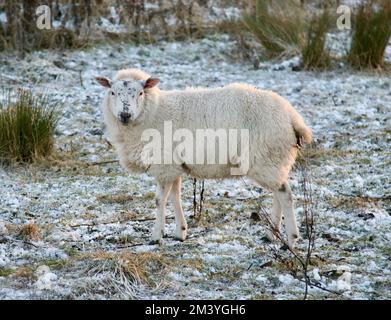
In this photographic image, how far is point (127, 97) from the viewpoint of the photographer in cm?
601

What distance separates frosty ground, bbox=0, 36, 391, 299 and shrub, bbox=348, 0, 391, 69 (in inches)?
9.4

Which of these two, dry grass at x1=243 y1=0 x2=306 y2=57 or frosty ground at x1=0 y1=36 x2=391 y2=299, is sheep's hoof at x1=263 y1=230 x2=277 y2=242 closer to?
frosty ground at x1=0 y1=36 x2=391 y2=299

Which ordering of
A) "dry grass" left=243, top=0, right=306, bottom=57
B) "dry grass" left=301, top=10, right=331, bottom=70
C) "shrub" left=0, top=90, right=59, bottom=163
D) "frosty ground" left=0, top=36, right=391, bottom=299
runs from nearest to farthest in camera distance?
"frosty ground" left=0, top=36, right=391, bottom=299 < "shrub" left=0, top=90, right=59, bottom=163 < "dry grass" left=301, top=10, right=331, bottom=70 < "dry grass" left=243, top=0, right=306, bottom=57

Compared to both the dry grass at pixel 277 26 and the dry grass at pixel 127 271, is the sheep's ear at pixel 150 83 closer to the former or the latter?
the dry grass at pixel 127 271

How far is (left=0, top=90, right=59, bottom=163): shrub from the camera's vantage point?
25.6 ft

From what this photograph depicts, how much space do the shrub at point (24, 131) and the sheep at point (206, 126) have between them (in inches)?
72.2

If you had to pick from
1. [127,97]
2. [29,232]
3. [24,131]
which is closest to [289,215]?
[127,97]

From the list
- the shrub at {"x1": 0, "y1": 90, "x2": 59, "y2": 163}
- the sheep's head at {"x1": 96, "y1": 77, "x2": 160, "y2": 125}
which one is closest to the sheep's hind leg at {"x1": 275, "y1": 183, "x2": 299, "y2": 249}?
the sheep's head at {"x1": 96, "y1": 77, "x2": 160, "y2": 125}

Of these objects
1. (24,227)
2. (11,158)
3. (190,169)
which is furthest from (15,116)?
(190,169)

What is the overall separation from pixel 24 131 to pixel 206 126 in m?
2.62

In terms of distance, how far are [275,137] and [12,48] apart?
6754 mm

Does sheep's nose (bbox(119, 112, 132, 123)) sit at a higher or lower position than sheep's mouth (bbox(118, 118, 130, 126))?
higher

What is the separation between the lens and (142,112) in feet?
20.1

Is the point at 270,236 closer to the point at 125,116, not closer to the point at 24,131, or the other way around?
the point at 125,116
